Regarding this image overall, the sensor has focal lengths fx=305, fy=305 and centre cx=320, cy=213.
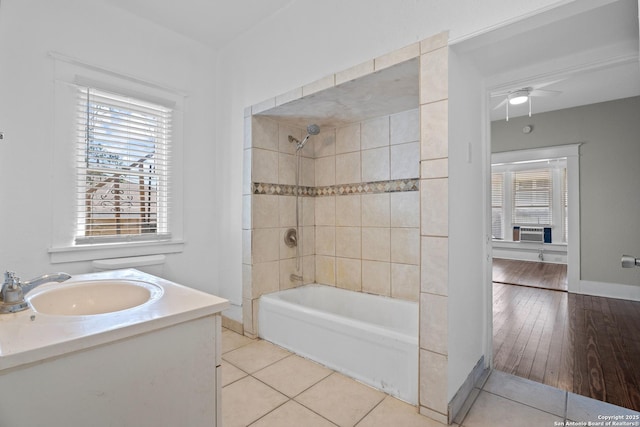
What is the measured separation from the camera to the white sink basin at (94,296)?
3.92 feet

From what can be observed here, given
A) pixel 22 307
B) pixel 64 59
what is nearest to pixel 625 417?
pixel 22 307

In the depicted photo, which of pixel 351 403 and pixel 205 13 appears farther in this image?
pixel 205 13

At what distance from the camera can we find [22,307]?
0.95 metres

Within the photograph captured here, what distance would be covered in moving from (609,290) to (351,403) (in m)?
4.15

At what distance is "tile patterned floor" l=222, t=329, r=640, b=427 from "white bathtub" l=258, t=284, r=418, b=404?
0.29ft

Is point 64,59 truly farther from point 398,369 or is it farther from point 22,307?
point 398,369

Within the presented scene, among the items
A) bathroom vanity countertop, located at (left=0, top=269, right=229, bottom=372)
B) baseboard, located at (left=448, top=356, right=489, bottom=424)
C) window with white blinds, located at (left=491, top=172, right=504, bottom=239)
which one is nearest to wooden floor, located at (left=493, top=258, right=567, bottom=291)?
window with white blinds, located at (left=491, top=172, right=504, bottom=239)

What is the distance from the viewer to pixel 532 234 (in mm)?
6598

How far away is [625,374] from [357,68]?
2600 mm

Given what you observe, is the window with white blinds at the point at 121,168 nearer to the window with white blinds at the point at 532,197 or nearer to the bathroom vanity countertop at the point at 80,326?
the bathroom vanity countertop at the point at 80,326

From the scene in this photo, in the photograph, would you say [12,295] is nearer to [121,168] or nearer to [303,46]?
[121,168]

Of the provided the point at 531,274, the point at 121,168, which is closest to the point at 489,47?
the point at 121,168

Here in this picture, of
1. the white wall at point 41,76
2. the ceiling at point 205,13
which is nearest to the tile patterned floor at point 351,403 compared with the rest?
the white wall at point 41,76

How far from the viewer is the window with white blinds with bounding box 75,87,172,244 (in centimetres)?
213
